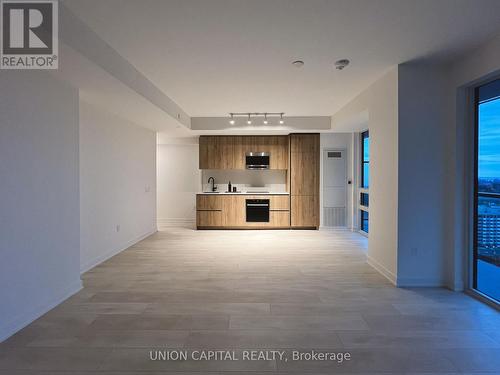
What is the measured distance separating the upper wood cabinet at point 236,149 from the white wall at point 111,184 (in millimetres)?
1476

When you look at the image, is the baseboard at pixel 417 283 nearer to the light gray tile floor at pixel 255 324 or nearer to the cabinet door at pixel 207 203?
the light gray tile floor at pixel 255 324

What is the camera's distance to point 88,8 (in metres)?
2.32

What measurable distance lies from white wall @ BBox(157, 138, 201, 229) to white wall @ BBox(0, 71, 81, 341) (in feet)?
15.1

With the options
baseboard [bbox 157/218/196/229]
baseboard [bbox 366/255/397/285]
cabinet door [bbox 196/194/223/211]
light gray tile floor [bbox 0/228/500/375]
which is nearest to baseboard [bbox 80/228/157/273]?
light gray tile floor [bbox 0/228/500/375]

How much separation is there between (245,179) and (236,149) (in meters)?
0.93

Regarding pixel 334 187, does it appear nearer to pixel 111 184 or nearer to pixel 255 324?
pixel 111 184

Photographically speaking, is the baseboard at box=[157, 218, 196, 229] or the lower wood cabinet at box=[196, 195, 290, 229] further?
the baseboard at box=[157, 218, 196, 229]

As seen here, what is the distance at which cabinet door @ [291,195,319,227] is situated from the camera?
24.2 ft

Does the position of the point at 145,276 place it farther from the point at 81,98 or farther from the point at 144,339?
the point at 81,98

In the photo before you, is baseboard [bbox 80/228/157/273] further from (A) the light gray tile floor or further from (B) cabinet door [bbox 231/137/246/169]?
(B) cabinet door [bbox 231/137/246/169]

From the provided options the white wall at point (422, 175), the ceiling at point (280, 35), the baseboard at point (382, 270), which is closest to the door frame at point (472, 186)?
the white wall at point (422, 175)

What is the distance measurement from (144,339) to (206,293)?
103cm

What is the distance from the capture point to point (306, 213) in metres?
7.39

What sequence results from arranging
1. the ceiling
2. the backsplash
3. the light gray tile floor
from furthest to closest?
the backsplash → the ceiling → the light gray tile floor
